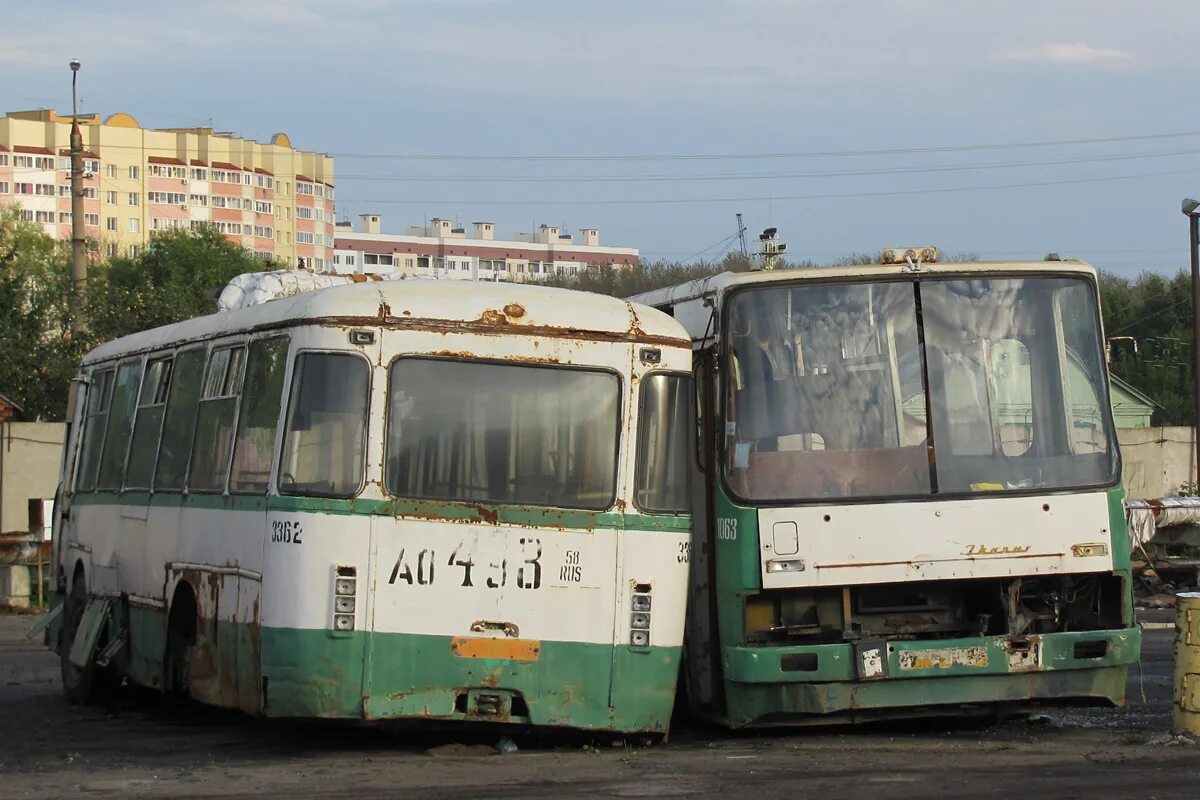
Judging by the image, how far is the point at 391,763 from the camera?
10594 mm

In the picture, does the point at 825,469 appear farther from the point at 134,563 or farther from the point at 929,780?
the point at 134,563

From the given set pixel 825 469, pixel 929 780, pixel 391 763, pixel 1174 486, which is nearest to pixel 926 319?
pixel 825 469

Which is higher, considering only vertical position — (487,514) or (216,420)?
(216,420)

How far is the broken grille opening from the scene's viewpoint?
37.5 feet

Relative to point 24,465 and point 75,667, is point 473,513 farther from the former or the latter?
point 24,465

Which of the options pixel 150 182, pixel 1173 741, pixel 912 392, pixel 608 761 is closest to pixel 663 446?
pixel 912 392

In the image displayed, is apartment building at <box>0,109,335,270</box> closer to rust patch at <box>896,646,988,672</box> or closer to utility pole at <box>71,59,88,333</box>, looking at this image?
utility pole at <box>71,59,88,333</box>

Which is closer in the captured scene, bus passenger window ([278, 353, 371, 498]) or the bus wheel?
bus passenger window ([278, 353, 371, 498])

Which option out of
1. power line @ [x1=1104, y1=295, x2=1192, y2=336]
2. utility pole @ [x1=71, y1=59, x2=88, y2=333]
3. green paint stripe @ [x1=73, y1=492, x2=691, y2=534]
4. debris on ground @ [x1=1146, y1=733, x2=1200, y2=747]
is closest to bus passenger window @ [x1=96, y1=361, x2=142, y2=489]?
green paint stripe @ [x1=73, y1=492, x2=691, y2=534]

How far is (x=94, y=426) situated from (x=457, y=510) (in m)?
5.91

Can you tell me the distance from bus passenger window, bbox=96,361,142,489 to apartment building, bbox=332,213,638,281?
6199 inches

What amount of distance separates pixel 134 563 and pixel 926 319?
589 centimetres

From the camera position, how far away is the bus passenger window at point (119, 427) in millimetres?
Answer: 14211

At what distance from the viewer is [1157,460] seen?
1780 inches
